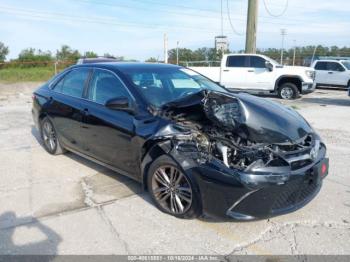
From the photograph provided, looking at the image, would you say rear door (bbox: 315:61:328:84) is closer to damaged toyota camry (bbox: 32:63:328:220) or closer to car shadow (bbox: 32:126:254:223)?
damaged toyota camry (bbox: 32:63:328:220)

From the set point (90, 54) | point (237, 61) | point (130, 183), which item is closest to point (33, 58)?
point (90, 54)

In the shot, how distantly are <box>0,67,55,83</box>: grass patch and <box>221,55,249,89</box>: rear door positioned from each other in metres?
14.3

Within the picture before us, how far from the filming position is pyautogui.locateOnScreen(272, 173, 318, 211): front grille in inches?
133

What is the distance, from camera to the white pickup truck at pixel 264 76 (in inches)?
584

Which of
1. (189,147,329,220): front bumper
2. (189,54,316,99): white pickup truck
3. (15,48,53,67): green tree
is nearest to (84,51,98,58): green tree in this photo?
(15,48,53,67): green tree

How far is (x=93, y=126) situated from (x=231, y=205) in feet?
7.44

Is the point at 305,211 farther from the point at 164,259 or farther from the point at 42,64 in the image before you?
the point at 42,64

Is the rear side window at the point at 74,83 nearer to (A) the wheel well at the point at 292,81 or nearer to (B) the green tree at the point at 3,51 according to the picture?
(A) the wheel well at the point at 292,81

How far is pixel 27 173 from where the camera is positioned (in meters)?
5.44

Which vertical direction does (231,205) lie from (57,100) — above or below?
below

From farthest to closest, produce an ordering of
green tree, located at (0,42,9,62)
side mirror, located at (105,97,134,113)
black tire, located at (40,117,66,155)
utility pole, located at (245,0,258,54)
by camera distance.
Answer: green tree, located at (0,42,9,62)
utility pole, located at (245,0,258,54)
black tire, located at (40,117,66,155)
side mirror, located at (105,97,134,113)

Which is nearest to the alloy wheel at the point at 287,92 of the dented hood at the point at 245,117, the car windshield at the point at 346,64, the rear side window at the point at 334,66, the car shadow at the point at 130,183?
the rear side window at the point at 334,66

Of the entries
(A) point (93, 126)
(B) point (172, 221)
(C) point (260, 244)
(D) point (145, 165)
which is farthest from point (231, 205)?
(A) point (93, 126)

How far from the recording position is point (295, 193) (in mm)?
3475
